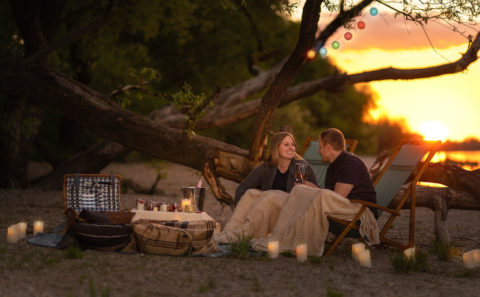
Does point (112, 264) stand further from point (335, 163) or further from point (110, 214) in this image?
point (335, 163)

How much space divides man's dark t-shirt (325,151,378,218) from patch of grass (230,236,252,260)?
1.01 meters

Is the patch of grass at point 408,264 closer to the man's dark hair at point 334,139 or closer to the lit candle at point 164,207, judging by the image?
the man's dark hair at point 334,139

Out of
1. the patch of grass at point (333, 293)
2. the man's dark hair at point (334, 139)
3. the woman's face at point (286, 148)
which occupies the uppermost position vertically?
the man's dark hair at point (334, 139)

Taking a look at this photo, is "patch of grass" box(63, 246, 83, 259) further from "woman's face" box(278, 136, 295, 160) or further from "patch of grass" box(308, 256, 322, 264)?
"woman's face" box(278, 136, 295, 160)

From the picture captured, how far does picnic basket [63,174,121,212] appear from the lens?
6.73 meters

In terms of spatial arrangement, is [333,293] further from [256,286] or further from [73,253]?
[73,253]

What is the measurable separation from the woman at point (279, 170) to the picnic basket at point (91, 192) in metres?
1.56

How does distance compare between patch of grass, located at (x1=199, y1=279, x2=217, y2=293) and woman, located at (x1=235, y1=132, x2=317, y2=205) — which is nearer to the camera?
patch of grass, located at (x1=199, y1=279, x2=217, y2=293)

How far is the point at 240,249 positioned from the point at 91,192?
234cm

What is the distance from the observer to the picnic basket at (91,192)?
22.1ft

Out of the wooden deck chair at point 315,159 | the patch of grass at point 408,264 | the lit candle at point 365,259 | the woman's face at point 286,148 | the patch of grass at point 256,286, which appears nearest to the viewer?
the patch of grass at point 256,286

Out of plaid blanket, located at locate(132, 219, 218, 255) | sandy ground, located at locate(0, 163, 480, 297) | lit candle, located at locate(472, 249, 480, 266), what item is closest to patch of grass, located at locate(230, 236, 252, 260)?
sandy ground, located at locate(0, 163, 480, 297)

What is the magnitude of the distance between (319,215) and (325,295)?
1.52 meters

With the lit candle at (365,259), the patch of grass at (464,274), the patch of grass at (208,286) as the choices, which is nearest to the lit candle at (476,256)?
the patch of grass at (464,274)
